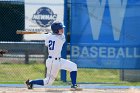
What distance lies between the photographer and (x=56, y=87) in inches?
471

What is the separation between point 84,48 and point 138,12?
166cm

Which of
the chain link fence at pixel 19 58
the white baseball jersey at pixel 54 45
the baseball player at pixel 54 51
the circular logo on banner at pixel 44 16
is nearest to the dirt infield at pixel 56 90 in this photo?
the baseball player at pixel 54 51

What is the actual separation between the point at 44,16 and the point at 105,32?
2.34m

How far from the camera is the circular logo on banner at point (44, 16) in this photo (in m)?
14.4

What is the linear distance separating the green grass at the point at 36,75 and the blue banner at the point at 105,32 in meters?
0.69

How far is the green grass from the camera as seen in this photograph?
1347 cm

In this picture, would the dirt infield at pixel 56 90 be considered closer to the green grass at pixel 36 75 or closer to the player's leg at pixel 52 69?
the player's leg at pixel 52 69

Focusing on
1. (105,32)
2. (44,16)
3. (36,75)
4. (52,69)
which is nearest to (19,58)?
(36,75)

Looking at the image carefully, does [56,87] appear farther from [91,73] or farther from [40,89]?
[91,73]

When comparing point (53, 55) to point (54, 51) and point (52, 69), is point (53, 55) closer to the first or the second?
point (54, 51)

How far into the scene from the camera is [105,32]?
13.1 meters

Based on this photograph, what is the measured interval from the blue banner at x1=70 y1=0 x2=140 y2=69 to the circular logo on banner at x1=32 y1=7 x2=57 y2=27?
5.13ft

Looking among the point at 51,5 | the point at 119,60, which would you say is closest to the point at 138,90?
the point at 119,60

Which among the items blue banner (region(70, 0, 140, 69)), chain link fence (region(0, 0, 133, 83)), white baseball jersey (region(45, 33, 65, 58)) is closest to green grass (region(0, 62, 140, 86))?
chain link fence (region(0, 0, 133, 83))
